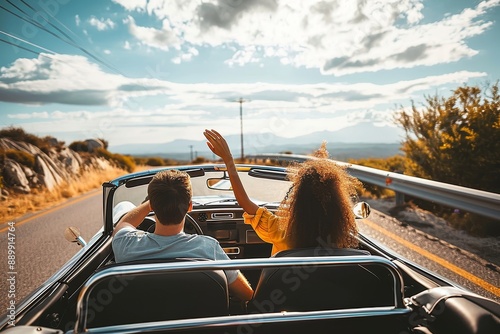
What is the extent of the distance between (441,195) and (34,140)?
21.5 meters

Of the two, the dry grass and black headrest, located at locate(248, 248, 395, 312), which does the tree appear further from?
the dry grass

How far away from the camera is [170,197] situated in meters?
2.18

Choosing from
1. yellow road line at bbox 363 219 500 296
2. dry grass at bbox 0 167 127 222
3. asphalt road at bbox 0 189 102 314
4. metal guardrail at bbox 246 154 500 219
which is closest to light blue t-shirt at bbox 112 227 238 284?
metal guardrail at bbox 246 154 500 219

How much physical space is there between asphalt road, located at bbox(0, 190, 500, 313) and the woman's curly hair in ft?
7.90

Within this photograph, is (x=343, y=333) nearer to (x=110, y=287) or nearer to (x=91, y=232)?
(x=110, y=287)

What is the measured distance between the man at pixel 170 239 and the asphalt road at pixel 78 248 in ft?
8.15

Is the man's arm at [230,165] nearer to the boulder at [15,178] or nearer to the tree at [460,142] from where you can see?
the tree at [460,142]

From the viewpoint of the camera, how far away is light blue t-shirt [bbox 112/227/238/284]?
207 centimetres

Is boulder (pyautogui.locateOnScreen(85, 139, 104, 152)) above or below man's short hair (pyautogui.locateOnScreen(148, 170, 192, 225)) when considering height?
below

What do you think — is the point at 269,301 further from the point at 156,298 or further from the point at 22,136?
the point at 22,136

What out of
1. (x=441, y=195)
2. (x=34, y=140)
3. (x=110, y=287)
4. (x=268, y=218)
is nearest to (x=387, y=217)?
(x=441, y=195)

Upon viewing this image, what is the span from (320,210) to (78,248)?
4675 mm

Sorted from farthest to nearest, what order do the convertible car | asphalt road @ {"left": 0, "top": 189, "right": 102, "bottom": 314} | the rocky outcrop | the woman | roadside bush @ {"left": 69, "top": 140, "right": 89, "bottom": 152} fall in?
roadside bush @ {"left": 69, "top": 140, "right": 89, "bottom": 152}, the rocky outcrop, asphalt road @ {"left": 0, "top": 189, "right": 102, "bottom": 314}, the woman, the convertible car

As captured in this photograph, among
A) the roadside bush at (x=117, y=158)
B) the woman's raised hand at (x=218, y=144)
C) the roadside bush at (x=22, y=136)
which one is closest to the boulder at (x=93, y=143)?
the roadside bush at (x=117, y=158)
